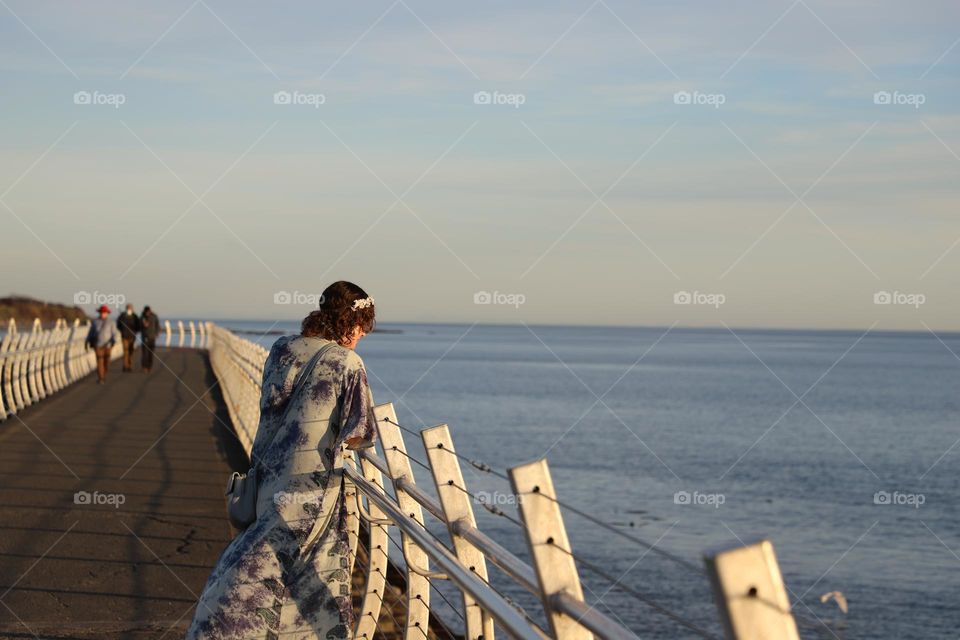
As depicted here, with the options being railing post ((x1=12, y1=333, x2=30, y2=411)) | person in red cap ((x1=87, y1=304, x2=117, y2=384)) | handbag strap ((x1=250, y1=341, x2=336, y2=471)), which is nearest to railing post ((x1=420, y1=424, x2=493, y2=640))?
handbag strap ((x1=250, y1=341, x2=336, y2=471))

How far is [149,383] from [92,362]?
25.8ft

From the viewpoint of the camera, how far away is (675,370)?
123000 mm

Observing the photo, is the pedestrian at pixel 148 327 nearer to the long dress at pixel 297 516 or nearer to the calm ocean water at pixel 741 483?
the calm ocean water at pixel 741 483

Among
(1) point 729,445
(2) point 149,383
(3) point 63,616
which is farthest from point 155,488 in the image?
(1) point 729,445

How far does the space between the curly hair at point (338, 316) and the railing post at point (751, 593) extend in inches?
130

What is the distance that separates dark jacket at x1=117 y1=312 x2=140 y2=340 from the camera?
110ft

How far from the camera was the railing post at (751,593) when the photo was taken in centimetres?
174

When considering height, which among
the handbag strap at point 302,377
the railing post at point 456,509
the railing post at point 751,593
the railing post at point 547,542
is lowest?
the railing post at point 751,593

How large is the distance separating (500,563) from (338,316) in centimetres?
183

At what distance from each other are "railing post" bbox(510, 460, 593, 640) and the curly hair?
7.51 ft

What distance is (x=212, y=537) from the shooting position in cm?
946

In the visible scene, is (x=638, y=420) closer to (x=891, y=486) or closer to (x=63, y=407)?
(x=891, y=486)

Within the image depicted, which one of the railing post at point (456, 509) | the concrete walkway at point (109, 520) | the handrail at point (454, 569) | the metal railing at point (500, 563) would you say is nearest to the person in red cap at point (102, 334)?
the concrete walkway at point (109, 520)

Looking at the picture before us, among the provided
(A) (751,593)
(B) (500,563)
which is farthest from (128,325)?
(A) (751,593)
